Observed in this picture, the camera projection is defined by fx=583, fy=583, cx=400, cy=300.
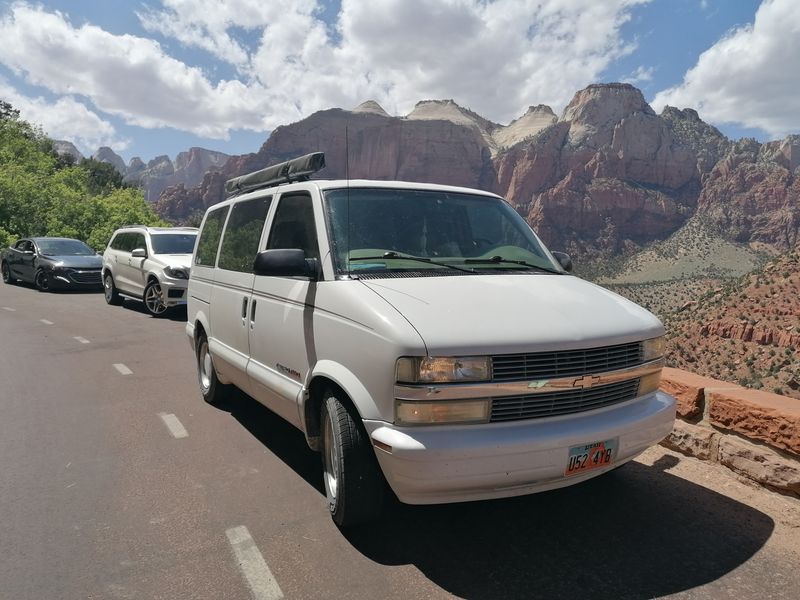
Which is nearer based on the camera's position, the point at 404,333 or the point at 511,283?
the point at 404,333

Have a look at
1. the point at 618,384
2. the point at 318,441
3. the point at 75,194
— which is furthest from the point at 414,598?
the point at 75,194

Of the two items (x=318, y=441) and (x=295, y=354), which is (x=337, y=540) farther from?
(x=295, y=354)

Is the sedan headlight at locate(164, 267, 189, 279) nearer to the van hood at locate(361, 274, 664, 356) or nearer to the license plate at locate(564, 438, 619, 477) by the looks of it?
the van hood at locate(361, 274, 664, 356)

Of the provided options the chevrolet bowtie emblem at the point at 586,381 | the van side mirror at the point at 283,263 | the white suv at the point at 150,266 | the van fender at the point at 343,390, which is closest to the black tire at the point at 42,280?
the white suv at the point at 150,266

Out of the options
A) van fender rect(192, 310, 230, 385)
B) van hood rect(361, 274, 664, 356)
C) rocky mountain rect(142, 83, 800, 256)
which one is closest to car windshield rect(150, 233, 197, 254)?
van fender rect(192, 310, 230, 385)

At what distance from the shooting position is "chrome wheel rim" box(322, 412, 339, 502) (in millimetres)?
3258

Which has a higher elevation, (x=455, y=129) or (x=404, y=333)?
(x=455, y=129)

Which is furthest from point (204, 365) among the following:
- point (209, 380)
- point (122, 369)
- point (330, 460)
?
point (330, 460)

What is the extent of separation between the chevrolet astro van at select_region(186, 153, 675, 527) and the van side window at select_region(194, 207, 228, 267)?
1238 millimetres

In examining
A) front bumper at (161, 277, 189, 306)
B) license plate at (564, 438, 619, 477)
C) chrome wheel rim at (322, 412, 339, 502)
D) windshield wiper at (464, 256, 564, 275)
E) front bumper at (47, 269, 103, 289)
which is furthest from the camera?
front bumper at (47, 269, 103, 289)

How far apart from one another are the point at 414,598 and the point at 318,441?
117 centimetres

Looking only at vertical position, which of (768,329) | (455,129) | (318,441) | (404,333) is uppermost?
(455,129)

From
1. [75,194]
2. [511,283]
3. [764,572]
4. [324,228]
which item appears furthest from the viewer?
[75,194]

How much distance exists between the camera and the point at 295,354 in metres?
3.69
